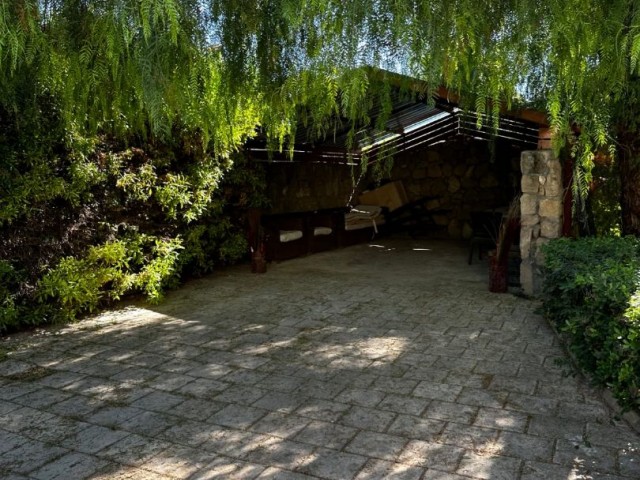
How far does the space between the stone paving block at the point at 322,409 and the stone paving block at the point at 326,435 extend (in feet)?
0.26

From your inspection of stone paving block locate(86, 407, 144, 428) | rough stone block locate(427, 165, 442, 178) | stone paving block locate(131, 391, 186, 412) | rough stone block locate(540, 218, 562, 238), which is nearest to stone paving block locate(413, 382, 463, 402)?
stone paving block locate(131, 391, 186, 412)

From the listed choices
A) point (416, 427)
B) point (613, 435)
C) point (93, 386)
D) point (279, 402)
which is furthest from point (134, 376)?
point (613, 435)

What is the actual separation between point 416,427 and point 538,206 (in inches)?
146

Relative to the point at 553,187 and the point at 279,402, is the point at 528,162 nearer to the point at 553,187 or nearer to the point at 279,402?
the point at 553,187

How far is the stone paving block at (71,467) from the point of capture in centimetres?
257

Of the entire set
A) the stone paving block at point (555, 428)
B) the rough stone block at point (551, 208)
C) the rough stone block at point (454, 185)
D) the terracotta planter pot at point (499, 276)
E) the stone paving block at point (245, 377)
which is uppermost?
the rough stone block at point (454, 185)

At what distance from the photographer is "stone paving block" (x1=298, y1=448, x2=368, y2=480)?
254cm

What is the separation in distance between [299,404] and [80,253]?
316 cm

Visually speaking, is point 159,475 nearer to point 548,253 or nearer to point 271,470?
point 271,470

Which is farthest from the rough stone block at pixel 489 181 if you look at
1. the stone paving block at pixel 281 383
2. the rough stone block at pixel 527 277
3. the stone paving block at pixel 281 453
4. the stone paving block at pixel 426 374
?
the stone paving block at pixel 281 453

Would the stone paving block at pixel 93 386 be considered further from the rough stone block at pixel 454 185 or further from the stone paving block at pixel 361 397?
the rough stone block at pixel 454 185

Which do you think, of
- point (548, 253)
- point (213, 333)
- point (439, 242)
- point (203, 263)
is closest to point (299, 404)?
point (213, 333)

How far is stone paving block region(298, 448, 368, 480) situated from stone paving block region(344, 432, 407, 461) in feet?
0.22

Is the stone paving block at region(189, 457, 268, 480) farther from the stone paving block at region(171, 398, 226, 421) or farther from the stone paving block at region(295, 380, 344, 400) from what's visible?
the stone paving block at region(295, 380, 344, 400)
